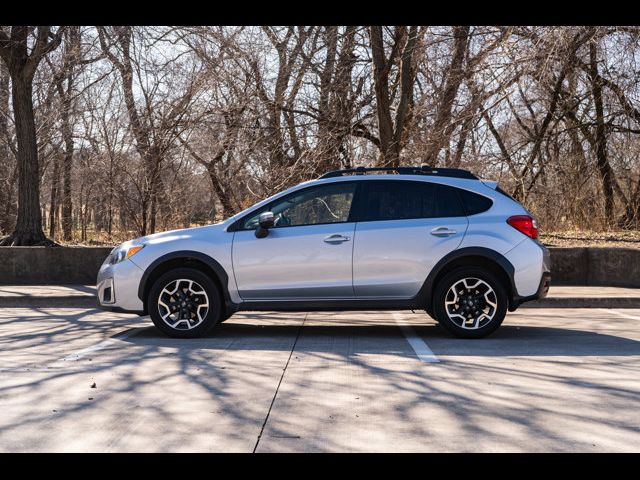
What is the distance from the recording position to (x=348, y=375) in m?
6.79

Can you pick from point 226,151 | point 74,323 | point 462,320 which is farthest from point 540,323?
point 226,151

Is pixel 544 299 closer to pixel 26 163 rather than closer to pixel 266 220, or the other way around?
pixel 266 220

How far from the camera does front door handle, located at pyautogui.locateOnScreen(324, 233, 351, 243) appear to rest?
28.8ft

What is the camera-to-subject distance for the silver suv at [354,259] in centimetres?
868

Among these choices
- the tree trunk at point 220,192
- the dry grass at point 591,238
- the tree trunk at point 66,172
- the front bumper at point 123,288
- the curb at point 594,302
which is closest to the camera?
the front bumper at point 123,288

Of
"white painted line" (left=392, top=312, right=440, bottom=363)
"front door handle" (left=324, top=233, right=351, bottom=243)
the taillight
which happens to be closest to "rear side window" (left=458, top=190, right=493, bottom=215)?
the taillight

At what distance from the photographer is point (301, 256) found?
882 cm

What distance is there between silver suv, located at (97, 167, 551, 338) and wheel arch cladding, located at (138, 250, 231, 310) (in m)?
0.01

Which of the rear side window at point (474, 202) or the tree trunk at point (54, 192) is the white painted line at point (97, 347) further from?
the tree trunk at point (54, 192)

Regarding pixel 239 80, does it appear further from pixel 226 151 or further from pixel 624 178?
pixel 624 178

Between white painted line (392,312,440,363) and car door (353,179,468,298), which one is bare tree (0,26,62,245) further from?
car door (353,179,468,298)

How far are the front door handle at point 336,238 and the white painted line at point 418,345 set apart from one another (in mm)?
1282

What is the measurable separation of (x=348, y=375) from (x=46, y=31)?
11.4m

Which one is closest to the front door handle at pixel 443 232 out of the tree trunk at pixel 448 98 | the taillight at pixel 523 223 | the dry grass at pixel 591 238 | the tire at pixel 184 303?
the taillight at pixel 523 223
